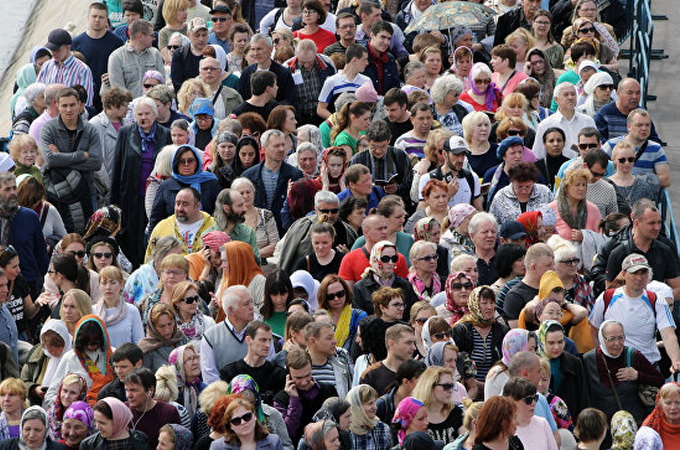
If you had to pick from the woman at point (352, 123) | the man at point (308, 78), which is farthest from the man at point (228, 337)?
the man at point (308, 78)

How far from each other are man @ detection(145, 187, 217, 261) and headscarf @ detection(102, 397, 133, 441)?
3.54 m

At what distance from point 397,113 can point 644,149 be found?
8.67 ft

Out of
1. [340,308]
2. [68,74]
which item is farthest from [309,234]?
[68,74]

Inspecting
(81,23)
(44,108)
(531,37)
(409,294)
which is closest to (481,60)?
(531,37)

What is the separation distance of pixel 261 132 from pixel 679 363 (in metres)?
5.53

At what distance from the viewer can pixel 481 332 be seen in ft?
48.9

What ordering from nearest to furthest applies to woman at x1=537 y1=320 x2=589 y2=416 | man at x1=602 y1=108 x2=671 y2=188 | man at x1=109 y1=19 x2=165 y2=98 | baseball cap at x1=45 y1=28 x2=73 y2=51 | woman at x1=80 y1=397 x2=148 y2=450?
1. woman at x1=80 y1=397 x2=148 y2=450
2. woman at x1=537 y1=320 x2=589 y2=416
3. man at x1=602 y1=108 x2=671 y2=188
4. baseball cap at x1=45 y1=28 x2=73 y2=51
5. man at x1=109 y1=19 x2=165 y2=98

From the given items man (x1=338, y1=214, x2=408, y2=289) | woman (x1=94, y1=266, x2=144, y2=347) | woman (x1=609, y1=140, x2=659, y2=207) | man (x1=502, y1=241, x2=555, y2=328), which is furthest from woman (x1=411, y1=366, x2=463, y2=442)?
woman (x1=609, y1=140, x2=659, y2=207)

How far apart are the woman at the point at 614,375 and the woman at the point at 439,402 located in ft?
5.40

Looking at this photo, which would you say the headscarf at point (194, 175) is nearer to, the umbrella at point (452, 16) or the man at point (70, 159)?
the man at point (70, 159)

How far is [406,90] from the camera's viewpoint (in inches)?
785

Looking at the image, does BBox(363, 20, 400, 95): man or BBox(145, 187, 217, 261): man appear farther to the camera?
BBox(363, 20, 400, 95): man

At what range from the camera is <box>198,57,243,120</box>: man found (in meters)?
20.0

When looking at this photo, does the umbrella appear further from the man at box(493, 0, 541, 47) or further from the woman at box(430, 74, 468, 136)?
the woman at box(430, 74, 468, 136)
